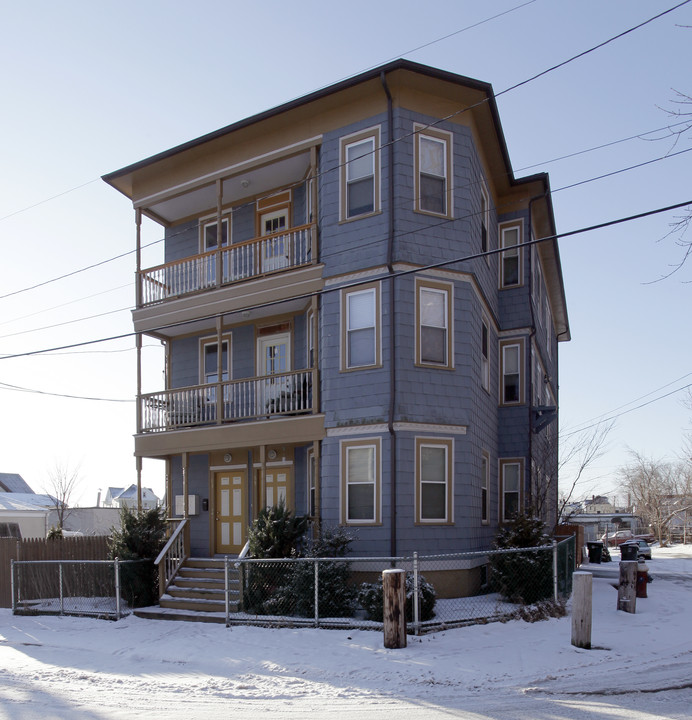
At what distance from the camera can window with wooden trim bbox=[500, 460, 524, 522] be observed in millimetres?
18469

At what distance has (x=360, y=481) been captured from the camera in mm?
14047

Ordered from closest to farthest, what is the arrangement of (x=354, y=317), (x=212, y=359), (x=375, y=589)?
1. (x=375, y=589)
2. (x=354, y=317)
3. (x=212, y=359)

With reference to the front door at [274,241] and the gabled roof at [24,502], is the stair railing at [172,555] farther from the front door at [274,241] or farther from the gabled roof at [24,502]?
the gabled roof at [24,502]

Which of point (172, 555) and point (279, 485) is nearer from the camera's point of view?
point (172, 555)

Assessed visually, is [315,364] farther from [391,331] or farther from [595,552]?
[595,552]

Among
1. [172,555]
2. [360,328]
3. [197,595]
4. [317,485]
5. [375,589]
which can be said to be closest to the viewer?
[375,589]

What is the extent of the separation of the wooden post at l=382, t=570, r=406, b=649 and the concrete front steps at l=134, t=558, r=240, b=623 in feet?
12.9

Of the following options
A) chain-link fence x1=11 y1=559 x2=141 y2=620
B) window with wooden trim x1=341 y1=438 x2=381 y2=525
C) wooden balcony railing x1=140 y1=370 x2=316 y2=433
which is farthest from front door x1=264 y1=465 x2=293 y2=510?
chain-link fence x1=11 y1=559 x2=141 y2=620

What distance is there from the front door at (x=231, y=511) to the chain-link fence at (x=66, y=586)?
9.38 ft

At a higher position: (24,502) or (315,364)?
(315,364)

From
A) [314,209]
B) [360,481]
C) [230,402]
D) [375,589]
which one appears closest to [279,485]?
[230,402]

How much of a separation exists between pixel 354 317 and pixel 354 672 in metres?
7.43

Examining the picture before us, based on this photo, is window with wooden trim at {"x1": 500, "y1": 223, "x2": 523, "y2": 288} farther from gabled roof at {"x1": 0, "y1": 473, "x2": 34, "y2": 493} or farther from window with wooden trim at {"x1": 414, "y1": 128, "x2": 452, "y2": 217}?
gabled roof at {"x1": 0, "y1": 473, "x2": 34, "y2": 493}

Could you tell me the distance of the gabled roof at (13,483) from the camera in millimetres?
54484
